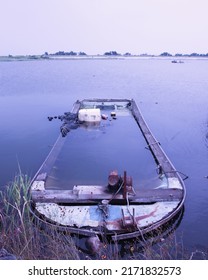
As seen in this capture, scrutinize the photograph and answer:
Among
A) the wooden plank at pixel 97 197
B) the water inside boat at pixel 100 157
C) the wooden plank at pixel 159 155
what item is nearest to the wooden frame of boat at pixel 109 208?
the wooden plank at pixel 97 197

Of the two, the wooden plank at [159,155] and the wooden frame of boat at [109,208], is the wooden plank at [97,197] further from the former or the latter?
the wooden plank at [159,155]

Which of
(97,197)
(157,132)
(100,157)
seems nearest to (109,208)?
(97,197)

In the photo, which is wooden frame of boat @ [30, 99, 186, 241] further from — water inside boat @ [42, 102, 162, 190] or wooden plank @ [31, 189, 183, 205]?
water inside boat @ [42, 102, 162, 190]

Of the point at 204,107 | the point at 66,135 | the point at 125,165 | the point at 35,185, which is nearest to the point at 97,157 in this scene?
Answer: the point at 125,165

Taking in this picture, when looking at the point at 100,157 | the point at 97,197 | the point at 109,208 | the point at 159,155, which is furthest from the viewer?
the point at 100,157

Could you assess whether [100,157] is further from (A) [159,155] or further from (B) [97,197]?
(B) [97,197]

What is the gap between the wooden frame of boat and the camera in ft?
28.8

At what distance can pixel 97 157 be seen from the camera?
16.5m

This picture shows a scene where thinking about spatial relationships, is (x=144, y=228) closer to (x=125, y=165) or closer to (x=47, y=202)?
(x=47, y=202)

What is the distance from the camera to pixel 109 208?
31.6 ft

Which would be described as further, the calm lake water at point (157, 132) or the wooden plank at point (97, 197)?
the calm lake water at point (157, 132)

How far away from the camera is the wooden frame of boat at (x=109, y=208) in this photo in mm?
8773
